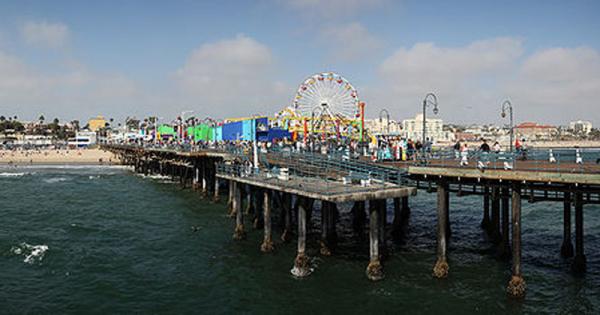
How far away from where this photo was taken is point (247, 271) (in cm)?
2066

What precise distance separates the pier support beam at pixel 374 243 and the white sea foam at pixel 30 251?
15823 mm

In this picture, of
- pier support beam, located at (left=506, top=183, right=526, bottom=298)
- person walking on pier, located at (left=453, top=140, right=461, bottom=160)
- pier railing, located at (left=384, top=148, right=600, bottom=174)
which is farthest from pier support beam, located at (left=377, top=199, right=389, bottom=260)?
pier support beam, located at (left=506, top=183, right=526, bottom=298)

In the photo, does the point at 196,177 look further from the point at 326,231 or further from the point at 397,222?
the point at 326,231

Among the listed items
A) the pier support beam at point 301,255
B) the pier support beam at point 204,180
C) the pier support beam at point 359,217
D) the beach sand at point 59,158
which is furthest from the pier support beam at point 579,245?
the beach sand at point 59,158

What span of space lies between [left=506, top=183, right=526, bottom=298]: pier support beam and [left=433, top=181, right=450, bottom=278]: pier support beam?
2.56 meters

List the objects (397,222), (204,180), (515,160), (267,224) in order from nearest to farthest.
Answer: (515,160), (267,224), (397,222), (204,180)

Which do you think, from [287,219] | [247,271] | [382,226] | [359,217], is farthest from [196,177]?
[382,226]

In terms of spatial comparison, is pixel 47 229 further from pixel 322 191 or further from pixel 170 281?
pixel 322 191

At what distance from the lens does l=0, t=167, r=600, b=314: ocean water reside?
17.0 meters

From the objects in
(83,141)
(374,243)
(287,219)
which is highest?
(83,141)

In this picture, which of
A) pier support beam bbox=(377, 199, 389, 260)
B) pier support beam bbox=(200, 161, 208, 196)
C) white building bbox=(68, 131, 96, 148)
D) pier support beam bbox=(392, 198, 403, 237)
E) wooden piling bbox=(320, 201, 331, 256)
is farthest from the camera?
white building bbox=(68, 131, 96, 148)

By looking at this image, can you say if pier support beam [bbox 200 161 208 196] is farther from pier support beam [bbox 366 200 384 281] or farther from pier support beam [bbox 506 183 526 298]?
pier support beam [bbox 506 183 526 298]

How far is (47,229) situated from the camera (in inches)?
1190

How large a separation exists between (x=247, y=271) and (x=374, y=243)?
5.83 metres
